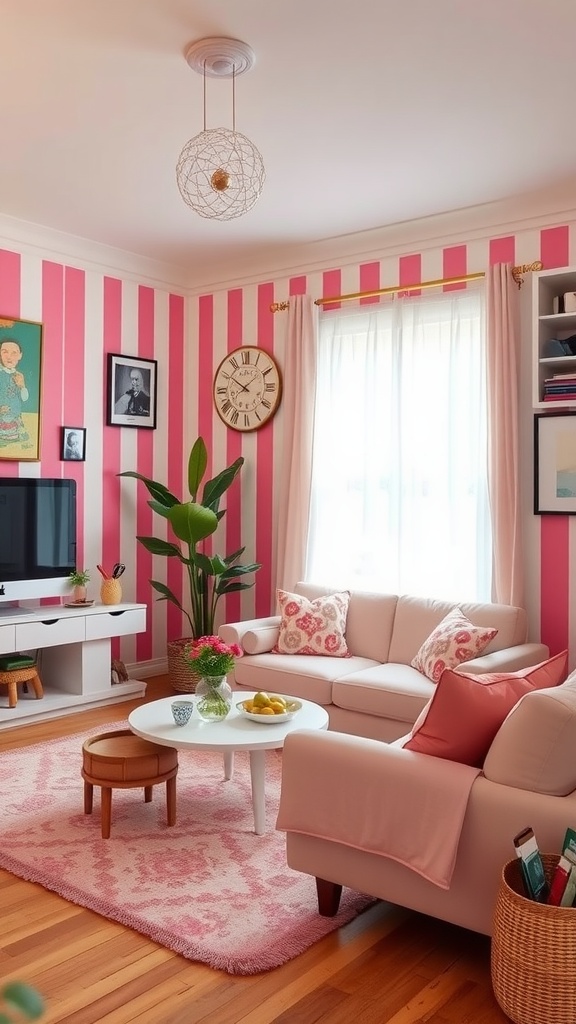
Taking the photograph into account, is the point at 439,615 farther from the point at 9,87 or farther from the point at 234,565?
the point at 9,87

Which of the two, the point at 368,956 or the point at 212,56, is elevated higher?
the point at 212,56

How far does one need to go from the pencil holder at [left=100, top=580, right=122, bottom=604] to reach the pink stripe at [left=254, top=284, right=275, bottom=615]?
1.00m

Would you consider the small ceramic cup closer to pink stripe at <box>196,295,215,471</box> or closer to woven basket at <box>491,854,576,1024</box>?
woven basket at <box>491,854,576,1024</box>

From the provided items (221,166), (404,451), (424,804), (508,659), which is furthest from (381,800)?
(404,451)

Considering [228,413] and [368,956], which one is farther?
[228,413]

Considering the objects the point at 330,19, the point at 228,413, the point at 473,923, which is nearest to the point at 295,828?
the point at 473,923

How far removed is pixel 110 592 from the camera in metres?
5.40

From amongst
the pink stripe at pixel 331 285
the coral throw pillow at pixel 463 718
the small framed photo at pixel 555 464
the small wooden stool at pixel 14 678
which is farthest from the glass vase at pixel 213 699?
the pink stripe at pixel 331 285

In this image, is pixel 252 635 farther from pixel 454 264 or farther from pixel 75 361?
pixel 454 264

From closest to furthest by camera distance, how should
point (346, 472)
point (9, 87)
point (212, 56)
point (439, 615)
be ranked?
point (212, 56), point (9, 87), point (439, 615), point (346, 472)

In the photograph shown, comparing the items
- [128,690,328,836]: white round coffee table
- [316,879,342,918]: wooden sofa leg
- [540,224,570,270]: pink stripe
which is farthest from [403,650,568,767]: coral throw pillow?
[540,224,570,270]: pink stripe

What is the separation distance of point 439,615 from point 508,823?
7.78 feet

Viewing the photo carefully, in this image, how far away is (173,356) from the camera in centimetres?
624

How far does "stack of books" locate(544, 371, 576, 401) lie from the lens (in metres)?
4.21
